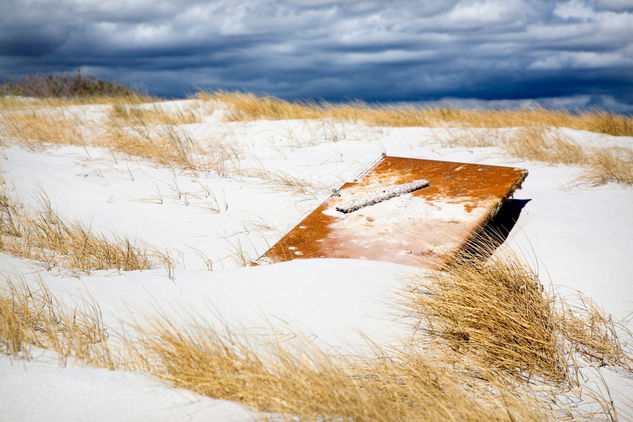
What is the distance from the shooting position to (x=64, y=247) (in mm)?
2693

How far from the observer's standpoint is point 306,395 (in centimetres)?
135

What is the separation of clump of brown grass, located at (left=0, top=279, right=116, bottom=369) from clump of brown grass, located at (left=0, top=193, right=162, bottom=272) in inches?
23.5

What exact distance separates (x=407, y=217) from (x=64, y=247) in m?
2.18

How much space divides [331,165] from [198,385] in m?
4.27

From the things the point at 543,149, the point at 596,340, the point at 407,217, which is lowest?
the point at 596,340

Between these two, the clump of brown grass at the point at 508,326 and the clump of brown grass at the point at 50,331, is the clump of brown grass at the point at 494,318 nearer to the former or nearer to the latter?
the clump of brown grass at the point at 508,326

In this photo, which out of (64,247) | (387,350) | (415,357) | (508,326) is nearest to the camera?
(415,357)

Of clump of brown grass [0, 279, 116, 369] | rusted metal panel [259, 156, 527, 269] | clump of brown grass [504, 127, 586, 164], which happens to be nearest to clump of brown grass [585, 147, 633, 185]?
clump of brown grass [504, 127, 586, 164]

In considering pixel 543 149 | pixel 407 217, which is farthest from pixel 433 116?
pixel 407 217

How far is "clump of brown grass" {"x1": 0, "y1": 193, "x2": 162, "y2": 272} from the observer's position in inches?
99.4

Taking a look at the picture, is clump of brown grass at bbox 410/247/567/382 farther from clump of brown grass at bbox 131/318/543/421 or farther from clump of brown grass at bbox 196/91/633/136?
clump of brown grass at bbox 196/91/633/136

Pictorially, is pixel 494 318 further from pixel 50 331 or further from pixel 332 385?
pixel 50 331

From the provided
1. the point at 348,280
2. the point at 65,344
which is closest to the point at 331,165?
the point at 348,280

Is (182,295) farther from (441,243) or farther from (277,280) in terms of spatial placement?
(441,243)
